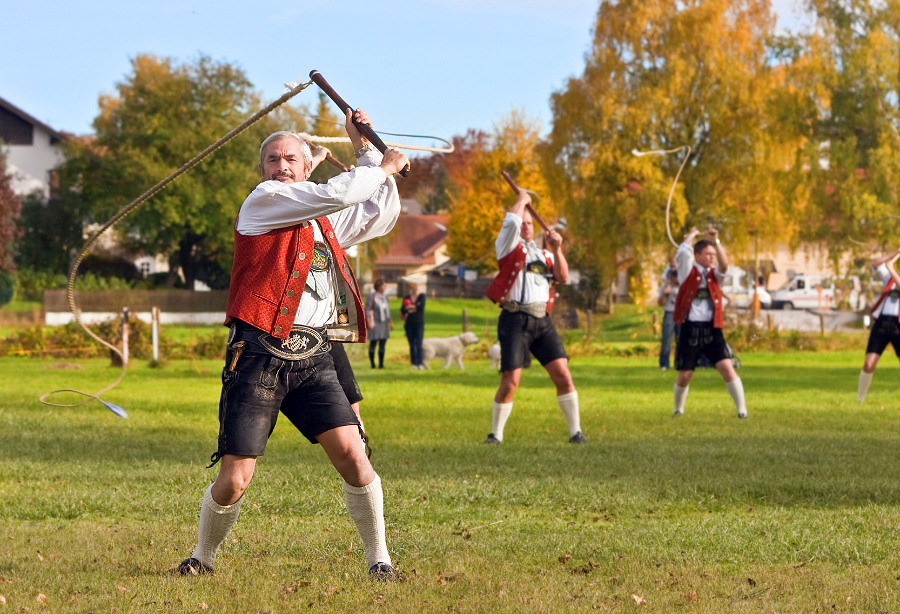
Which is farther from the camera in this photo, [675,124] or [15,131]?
[15,131]

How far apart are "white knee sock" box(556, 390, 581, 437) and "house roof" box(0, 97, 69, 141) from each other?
174 feet

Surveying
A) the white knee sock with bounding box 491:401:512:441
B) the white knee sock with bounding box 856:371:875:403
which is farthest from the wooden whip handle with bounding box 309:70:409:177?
the white knee sock with bounding box 856:371:875:403

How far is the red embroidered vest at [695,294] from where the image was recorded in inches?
483

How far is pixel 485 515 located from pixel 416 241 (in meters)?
84.1

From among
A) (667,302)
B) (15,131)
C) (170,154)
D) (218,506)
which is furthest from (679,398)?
(15,131)

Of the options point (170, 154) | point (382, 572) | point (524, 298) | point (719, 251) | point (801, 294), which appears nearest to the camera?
point (382, 572)

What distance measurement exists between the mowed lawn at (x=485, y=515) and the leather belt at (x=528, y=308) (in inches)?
48.9

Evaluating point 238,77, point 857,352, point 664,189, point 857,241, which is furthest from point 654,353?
point 238,77

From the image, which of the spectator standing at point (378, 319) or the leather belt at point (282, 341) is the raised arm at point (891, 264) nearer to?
the leather belt at point (282, 341)

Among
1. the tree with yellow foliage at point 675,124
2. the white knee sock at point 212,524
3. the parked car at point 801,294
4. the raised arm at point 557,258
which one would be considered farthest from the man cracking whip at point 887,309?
the parked car at point 801,294

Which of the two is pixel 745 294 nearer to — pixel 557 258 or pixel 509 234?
pixel 557 258

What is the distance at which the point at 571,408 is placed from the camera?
10367 millimetres

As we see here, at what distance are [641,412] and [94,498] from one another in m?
7.64

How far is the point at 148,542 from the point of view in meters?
5.92
